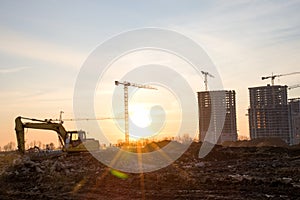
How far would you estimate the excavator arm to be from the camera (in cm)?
3825

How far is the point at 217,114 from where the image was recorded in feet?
377

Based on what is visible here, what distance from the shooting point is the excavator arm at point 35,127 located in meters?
38.2

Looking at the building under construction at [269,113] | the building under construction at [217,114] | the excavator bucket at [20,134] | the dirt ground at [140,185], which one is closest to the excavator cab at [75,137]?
the excavator bucket at [20,134]

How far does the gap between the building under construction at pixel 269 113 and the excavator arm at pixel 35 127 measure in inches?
2778

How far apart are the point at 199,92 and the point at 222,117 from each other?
9.79 metres

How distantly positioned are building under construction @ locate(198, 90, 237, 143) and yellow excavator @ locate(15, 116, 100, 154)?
61.0 metres

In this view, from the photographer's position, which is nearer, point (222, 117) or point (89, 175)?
point (89, 175)

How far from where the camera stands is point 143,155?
39.3 meters

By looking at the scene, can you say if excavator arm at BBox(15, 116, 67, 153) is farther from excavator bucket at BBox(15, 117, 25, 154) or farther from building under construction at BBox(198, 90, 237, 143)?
building under construction at BBox(198, 90, 237, 143)

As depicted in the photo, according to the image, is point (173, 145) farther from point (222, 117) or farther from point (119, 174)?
point (222, 117)

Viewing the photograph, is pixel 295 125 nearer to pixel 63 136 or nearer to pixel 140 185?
pixel 63 136

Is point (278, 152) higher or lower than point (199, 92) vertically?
lower

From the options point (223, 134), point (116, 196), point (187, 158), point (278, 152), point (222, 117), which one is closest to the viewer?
point (116, 196)

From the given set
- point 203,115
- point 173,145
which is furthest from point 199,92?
point 173,145
